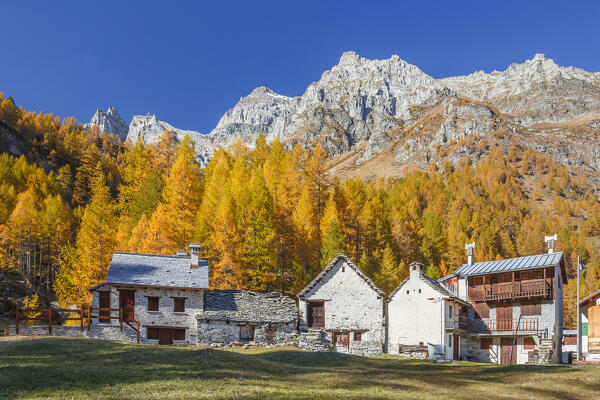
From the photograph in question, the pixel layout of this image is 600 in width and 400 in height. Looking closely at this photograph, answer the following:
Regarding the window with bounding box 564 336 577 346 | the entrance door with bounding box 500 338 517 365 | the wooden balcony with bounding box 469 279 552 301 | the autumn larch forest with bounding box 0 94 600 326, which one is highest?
the autumn larch forest with bounding box 0 94 600 326

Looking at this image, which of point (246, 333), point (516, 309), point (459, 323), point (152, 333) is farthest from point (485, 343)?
point (152, 333)

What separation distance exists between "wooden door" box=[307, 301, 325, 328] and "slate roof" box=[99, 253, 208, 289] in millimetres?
9447

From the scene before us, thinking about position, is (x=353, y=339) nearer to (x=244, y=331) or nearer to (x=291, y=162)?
(x=244, y=331)

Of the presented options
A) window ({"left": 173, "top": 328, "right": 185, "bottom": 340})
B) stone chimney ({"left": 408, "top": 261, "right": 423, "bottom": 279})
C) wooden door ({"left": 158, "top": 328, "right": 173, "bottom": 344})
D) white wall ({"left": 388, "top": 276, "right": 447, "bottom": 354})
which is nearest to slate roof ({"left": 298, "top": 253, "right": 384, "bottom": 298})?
white wall ({"left": 388, "top": 276, "right": 447, "bottom": 354})

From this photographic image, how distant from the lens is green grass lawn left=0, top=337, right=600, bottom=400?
18422 mm

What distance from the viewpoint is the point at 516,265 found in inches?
1950

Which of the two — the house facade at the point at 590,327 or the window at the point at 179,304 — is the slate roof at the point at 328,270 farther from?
the house facade at the point at 590,327

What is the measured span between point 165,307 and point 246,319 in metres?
6.54

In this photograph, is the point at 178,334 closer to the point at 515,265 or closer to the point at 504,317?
the point at 504,317

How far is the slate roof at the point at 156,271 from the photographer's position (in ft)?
132

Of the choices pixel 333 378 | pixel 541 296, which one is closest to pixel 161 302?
pixel 333 378

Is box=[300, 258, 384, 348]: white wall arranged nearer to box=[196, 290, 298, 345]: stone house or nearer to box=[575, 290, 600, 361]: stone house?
box=[196, 290, 298, 345]: stone house

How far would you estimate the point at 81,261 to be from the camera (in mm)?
54156

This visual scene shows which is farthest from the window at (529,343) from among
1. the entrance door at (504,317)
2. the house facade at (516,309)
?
the entrance door at (504,317)
